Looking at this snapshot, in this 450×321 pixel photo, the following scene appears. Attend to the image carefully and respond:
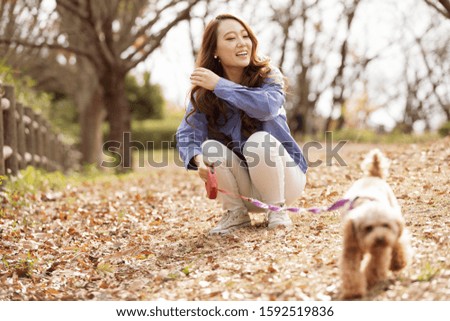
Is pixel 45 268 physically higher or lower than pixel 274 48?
lower

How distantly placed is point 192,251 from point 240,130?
90cm

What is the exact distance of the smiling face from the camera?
12.4ft

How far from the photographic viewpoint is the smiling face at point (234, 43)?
3.79 meters

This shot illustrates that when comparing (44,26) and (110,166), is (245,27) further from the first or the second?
Result: (110,166)

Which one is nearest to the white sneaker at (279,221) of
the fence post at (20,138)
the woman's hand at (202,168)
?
the woman's hand at (202,168)

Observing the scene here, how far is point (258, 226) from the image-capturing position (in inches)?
161

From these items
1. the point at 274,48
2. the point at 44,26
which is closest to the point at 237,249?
the point at 44,26

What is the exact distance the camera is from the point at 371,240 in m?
2.28

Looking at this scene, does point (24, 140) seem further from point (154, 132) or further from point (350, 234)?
point (154, 132)

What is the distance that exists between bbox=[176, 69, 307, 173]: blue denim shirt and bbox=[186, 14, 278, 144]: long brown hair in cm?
4

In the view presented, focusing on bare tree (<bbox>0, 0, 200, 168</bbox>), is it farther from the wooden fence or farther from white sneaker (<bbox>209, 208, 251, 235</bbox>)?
white sneaker (<bbox>209, 208, 251, 235</bbox>)

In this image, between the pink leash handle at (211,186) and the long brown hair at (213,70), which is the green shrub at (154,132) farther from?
the pink leash handle at (211,186)

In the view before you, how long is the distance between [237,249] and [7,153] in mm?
3873

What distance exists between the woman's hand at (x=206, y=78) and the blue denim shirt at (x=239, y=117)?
3cm
